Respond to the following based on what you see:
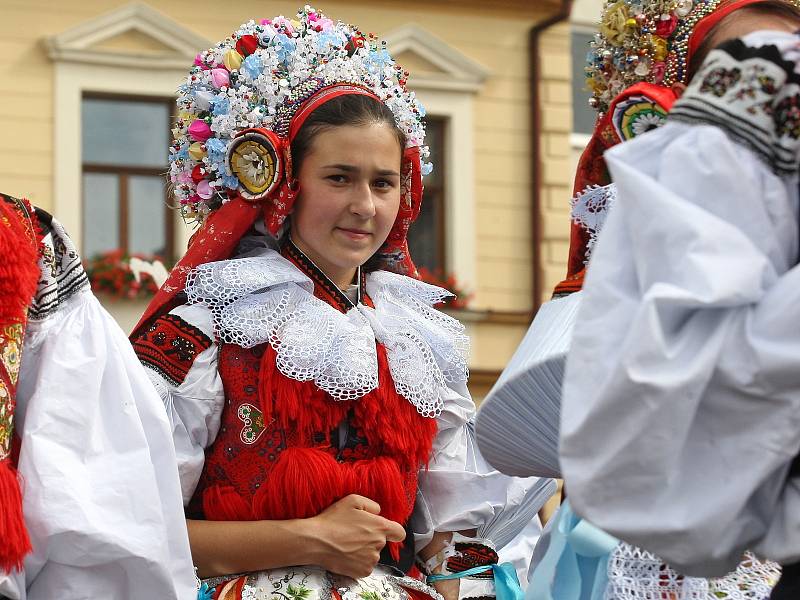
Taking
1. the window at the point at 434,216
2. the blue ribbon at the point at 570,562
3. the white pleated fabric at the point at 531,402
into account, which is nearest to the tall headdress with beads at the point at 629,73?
the white pleated fabric at the point at 531,402

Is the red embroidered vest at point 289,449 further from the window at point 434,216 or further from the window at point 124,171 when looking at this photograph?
the window at point 434,216

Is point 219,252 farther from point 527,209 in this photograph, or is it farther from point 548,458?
point 527,209

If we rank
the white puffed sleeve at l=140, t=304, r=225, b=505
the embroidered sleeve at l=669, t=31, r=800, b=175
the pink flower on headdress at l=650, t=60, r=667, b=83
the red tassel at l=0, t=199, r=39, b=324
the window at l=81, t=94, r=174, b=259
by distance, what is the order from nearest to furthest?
the embroidered sleeve at l=669, t=31, r=800, b=175 < the red tassel at l=0, t=199, r=39, b=324 < the pink flower on headdress at l=650, t=60, r=667, b=83 < the white puffed sleeve at l=140, t=304, r=225, b=505 < the window at l=81, t=94, r=174, b=259

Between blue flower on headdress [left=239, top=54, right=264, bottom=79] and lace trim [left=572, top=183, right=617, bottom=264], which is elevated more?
blue flower on headdress [left=239, top=54, right=264, bottom=79]

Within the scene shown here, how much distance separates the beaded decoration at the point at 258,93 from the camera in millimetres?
3561

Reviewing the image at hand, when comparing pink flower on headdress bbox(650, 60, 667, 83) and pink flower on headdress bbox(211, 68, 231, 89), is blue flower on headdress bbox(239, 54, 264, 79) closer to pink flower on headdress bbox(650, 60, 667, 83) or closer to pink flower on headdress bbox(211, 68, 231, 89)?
pink flower on headdress bbox(211, 68, 231, 89)

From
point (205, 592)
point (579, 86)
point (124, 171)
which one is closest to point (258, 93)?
point (205, 592)

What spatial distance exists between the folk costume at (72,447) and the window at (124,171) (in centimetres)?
828

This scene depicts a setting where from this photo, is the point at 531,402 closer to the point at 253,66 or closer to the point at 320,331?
the point at 320,331

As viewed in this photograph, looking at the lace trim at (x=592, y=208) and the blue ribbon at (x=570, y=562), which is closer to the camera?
the blue ribbon at (x=570, y=562)

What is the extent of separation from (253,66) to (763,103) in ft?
6.37

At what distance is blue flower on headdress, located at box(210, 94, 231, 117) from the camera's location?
3.62 m

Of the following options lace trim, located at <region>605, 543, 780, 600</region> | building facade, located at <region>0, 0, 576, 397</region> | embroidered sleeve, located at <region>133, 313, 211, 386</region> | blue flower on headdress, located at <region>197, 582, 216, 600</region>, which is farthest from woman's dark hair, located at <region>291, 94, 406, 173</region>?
building facade, located at <region>0, 0, 576, 397</region>

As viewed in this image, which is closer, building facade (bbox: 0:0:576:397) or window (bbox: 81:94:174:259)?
building facade (bbox: 0:0:576:397)
